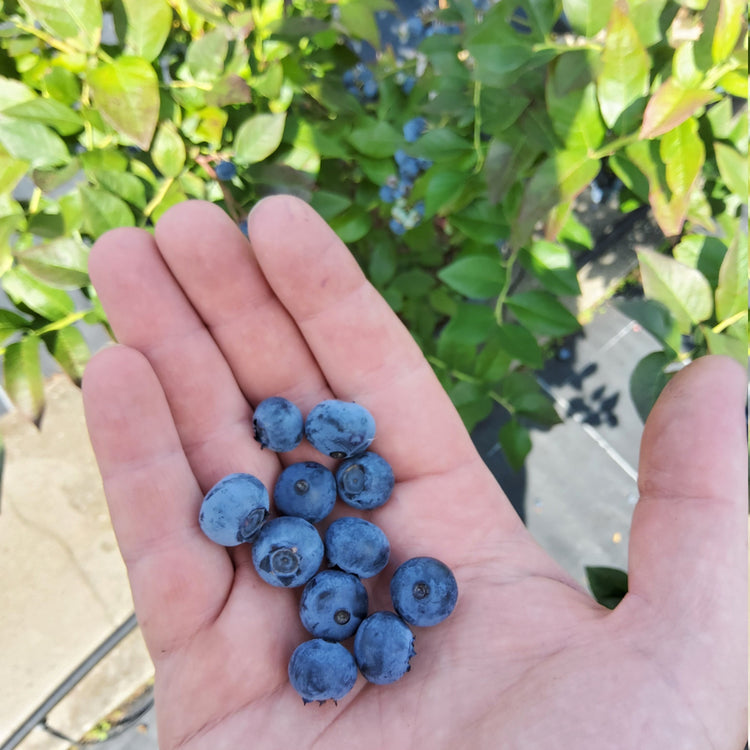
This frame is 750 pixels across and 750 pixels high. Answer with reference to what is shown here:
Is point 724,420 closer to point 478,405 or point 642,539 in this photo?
point 642,539

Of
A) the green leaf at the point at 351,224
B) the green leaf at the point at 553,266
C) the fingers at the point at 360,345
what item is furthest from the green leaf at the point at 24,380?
the green leaf at the point at 553,266

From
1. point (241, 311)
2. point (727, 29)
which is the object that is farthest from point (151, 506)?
point (727, 29)

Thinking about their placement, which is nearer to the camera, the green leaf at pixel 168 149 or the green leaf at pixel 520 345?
the green leaf at pixel 168 149

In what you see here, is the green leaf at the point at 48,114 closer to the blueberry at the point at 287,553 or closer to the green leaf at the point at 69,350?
the green leaf at the point at 69,350

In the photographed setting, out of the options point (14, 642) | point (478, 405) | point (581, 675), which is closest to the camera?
point (581, 675)

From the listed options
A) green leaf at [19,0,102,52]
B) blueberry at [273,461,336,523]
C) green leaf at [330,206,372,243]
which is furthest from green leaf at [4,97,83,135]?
blueberry at [273,461,336,523]

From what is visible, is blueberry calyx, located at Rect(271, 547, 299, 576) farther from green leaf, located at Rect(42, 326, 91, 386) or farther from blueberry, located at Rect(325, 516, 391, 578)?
green leaf, located at Rect(42, 326, 91, 386)

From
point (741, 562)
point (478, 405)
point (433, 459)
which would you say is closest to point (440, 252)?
point (478, 405)
